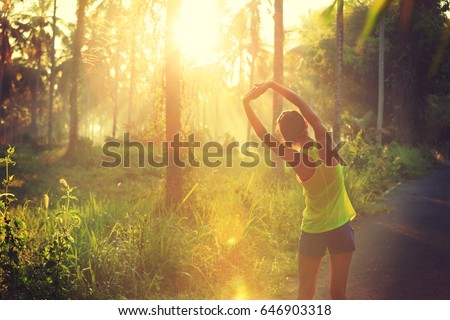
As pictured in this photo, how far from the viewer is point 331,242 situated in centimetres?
388

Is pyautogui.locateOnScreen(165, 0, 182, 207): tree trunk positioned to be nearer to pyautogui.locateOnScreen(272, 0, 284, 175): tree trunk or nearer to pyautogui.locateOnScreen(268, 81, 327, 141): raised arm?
pyautogui.locateOnScreen(268, 81, 327, 141): raised arm

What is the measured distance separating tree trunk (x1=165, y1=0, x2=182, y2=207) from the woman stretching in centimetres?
565

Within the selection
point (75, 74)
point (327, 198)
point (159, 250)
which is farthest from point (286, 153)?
point (75, 74)

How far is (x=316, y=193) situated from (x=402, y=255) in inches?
199

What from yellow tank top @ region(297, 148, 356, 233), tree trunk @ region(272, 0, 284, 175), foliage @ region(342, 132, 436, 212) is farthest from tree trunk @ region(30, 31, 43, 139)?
yellow tank top @ region(297, 148, 356, 233)

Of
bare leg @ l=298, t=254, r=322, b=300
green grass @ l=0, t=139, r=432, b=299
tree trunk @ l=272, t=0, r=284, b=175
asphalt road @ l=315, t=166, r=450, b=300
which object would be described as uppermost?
tree trunk @ l=272, t=0, r=284, b=175

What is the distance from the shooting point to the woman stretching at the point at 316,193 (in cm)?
381

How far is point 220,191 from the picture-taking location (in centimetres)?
1114

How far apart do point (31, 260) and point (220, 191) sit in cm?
567

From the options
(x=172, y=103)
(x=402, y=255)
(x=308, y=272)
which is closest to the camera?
(x=308, y=272)

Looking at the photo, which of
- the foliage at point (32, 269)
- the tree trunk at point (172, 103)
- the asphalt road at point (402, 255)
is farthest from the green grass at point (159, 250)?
the asphalt road at point (402, 255)

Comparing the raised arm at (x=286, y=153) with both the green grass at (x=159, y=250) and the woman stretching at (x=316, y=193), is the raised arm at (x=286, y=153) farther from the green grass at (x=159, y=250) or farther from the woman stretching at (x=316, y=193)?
the green grass at (x=159, y=250)

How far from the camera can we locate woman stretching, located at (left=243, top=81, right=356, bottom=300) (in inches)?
150

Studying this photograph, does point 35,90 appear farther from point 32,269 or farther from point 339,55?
point 32,269
